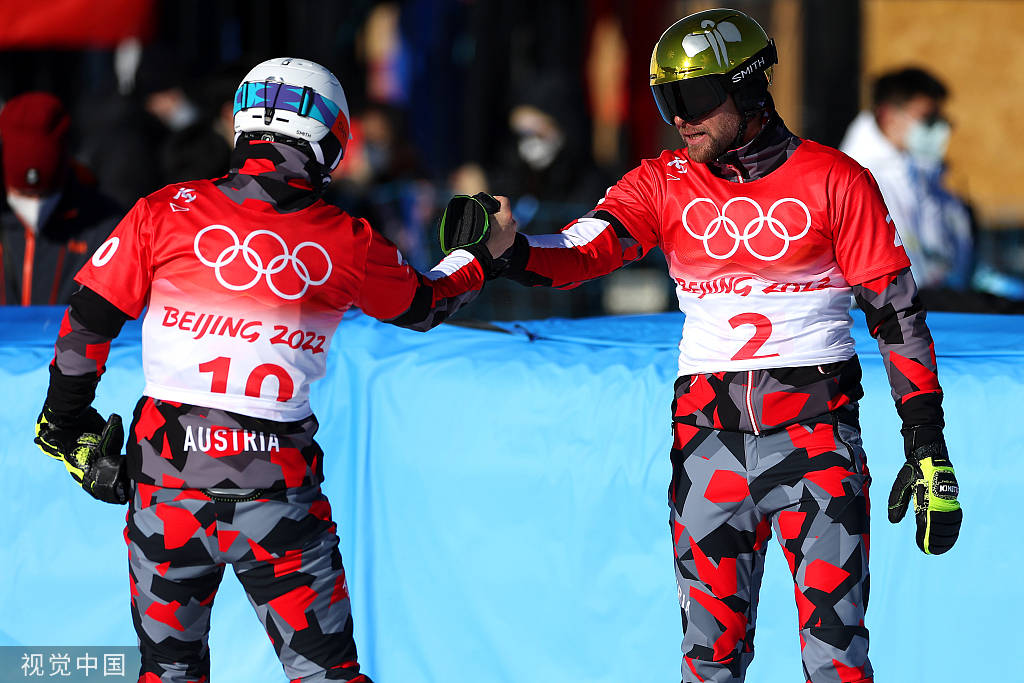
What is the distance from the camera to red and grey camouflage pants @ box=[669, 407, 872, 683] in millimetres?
3209

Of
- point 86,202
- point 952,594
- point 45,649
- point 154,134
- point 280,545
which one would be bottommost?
point 45,649

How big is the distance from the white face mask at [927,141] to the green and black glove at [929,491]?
12.9ft

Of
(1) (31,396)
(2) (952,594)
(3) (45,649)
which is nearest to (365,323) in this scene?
(1) (31,396)

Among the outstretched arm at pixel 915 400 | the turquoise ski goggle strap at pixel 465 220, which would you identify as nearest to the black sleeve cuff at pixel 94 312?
the turquoise ski goggle strap at pixel 465 220

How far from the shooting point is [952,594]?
12.7ft

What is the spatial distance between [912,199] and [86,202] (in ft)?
12.1

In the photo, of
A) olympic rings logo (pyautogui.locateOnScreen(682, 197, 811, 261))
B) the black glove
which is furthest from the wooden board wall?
the black glove

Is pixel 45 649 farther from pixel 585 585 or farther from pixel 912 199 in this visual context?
pixel 912 199

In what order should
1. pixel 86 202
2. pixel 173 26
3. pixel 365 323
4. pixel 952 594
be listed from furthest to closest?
1. pixel 173 26
2. pixel 86 202
3. pixel 365 323
4. pixel 952 594

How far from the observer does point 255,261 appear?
10.2 ft

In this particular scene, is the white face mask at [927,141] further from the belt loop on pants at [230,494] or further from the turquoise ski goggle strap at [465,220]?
the belt loop on pants at [230,494]

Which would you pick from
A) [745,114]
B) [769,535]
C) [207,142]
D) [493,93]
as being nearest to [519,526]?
[769,535]

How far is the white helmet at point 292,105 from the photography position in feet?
10.6

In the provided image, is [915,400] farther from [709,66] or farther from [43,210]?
[43,210]
